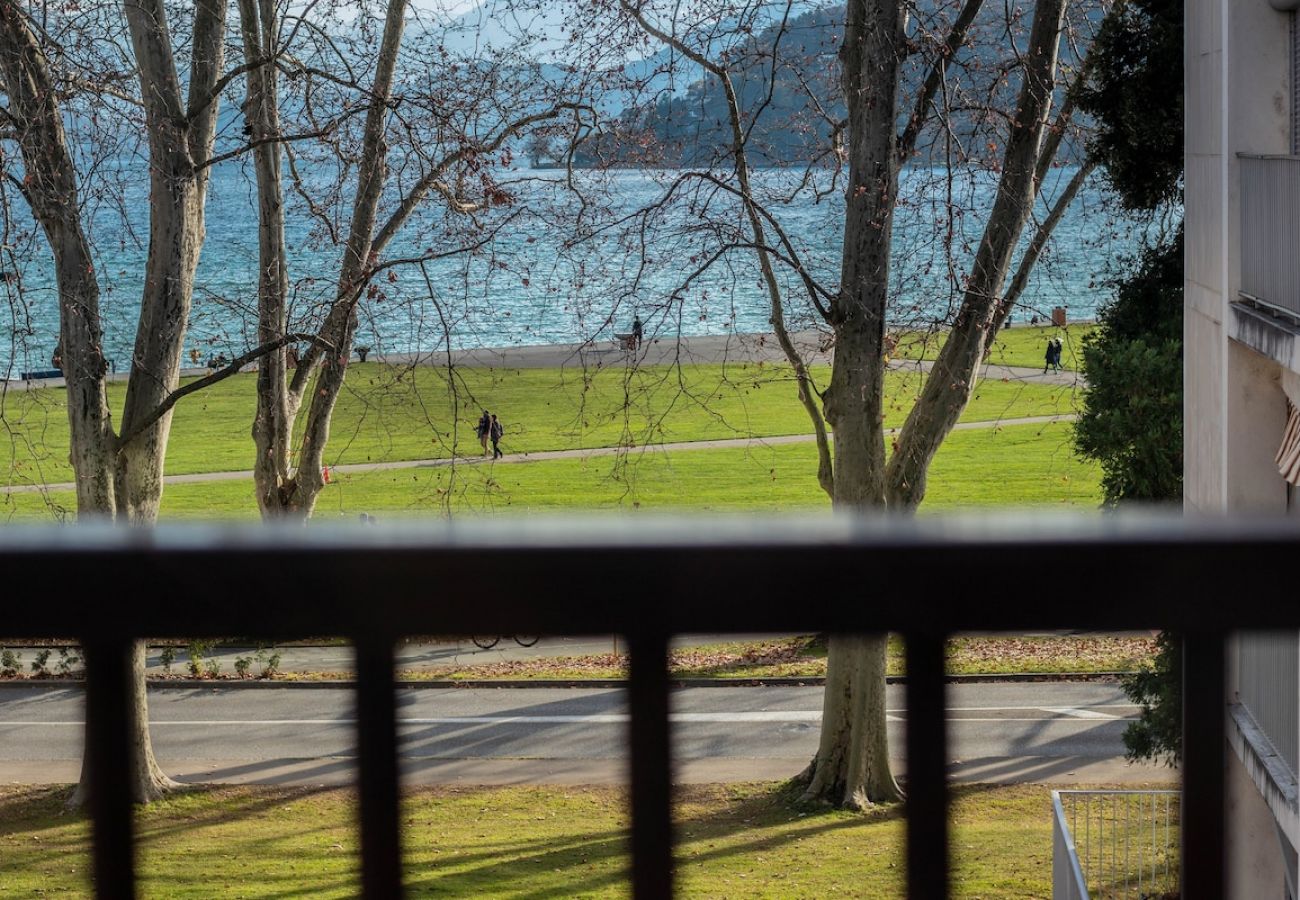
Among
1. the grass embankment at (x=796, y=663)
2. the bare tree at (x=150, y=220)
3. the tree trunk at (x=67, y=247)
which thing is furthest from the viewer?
the grass embankment at (x=796, y=663)

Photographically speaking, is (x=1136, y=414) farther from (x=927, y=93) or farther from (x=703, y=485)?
(x=703, y=485)

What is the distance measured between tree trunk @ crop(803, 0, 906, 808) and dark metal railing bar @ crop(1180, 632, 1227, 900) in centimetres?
1301

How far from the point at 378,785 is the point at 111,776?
243mm

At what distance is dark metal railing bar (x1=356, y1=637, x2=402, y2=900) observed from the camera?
1.32m

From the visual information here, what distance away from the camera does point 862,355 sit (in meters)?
16.5

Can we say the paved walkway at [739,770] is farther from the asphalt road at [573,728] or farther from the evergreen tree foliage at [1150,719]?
the evergreen tree foliage at [1150,719]

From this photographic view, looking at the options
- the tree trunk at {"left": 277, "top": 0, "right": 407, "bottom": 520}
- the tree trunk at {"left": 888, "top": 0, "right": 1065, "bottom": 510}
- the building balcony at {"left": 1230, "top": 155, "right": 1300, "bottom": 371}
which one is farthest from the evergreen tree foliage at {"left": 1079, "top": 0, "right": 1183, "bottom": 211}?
the tree trunk at {"left": 277, "top": 0, "right": 407, "bottom": 520}

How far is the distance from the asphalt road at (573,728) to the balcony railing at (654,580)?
51.8ft

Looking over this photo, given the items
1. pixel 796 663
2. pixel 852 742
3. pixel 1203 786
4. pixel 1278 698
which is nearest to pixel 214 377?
pixel 852 742

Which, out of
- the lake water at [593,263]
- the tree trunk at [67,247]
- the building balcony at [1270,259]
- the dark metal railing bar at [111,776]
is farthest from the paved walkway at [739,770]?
the dark metal railing bar at [111,776]

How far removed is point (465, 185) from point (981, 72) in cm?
620

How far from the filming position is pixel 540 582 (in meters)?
1.23

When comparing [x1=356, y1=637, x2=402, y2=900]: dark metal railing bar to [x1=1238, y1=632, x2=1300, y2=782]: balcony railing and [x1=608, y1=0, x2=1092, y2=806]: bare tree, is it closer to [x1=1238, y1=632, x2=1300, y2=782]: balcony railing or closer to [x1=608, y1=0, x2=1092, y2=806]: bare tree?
[x1=1238, y1=632, x2=1300, y2=782]: balcony railing

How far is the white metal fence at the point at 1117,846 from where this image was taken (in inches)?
496
